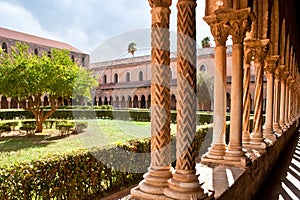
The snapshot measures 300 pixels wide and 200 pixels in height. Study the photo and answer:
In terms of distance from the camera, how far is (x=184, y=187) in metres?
2.46

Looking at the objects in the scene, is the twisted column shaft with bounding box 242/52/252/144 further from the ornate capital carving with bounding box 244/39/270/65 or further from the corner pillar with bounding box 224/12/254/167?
the corner pillar with bounding box 224/12/254/167

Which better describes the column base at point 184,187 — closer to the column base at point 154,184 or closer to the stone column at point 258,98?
the column base at point 154,184

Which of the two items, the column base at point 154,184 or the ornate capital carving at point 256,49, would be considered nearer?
the column base at point 154,184

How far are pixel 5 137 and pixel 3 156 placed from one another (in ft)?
20.5

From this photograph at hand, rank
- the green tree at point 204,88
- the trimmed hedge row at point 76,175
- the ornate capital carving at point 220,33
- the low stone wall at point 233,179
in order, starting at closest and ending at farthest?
1. the low stone wall at point 233,179
2. the trimmed hedge row at point 76,175
3. the ornate capital carving at point 220,33
4. the green tree at point 204,88

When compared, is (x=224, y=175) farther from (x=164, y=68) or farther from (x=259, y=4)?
(x=259, y=4)

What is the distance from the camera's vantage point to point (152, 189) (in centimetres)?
257

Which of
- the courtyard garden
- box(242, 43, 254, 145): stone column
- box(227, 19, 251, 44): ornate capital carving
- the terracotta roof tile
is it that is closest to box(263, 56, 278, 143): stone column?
box(242, 43, 254, 145): stone column

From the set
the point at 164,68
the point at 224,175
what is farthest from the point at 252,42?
A: the point at 164,68

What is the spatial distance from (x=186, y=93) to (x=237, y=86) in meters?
2.07

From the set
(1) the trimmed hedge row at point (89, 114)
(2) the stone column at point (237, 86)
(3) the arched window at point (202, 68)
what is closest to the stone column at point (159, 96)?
(2) the stone column at point (237, 86)

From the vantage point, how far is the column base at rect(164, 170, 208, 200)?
2416mm

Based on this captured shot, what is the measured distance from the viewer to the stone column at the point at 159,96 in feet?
8.54

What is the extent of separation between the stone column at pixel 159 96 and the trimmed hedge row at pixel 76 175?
204 centimetres
